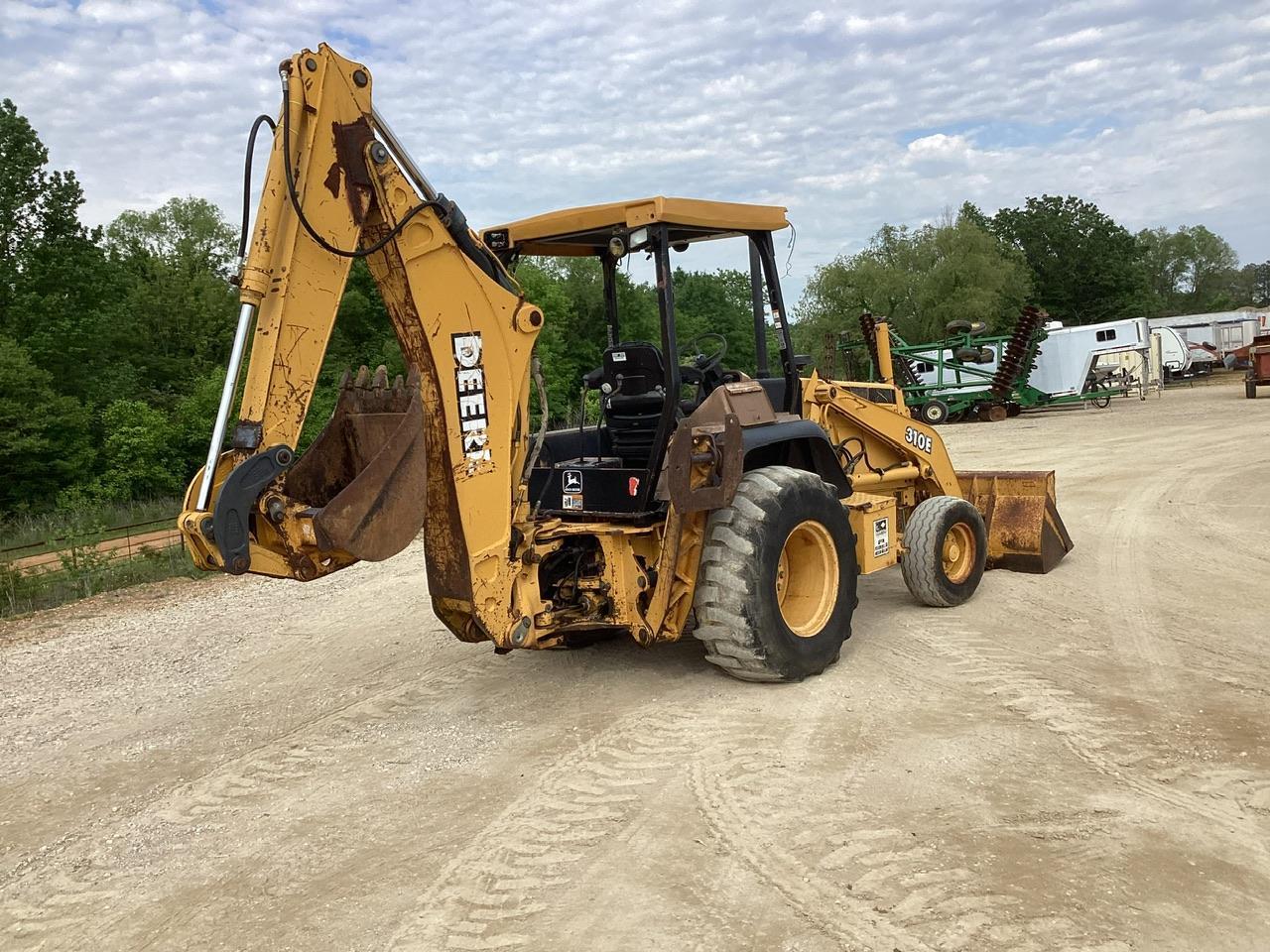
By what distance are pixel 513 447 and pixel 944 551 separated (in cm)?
375

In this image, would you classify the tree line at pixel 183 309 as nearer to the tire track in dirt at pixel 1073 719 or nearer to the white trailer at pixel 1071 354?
the tire track in dirt at pixel 1073 719

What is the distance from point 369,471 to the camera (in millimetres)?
4215

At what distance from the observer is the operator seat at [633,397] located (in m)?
5.54

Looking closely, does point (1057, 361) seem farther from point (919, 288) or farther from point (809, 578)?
point (809, 578)

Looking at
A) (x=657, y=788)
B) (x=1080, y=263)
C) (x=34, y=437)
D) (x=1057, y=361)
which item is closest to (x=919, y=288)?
(x=1057, y=361)

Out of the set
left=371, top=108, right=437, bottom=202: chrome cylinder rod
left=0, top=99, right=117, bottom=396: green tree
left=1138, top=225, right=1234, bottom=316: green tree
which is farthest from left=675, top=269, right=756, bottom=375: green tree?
left=1138, top=225, right=1234, bottom=316: green tree

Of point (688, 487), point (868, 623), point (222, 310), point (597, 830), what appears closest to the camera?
point (597, 830)

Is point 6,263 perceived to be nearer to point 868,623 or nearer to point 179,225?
point 179,225

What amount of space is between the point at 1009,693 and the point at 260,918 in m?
3.79

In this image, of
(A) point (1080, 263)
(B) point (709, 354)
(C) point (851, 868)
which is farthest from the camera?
(A) point (1080, 263)

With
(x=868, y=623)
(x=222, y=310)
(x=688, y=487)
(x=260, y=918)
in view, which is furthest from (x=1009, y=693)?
(x=222, y=310)

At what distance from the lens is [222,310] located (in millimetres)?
36312

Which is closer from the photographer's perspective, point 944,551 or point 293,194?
point 293,194

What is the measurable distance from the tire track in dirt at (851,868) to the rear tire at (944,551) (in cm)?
279
